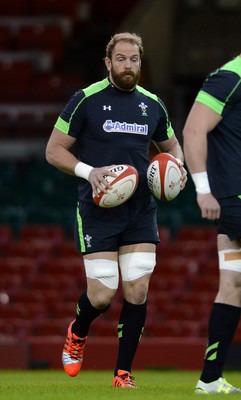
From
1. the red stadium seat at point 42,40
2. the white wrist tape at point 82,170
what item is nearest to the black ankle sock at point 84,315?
the white wrist tape at point 82,170

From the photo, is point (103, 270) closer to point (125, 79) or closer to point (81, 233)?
point (81, 233)

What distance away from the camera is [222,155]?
6516 mm

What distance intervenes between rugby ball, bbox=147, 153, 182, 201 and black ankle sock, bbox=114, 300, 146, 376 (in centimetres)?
67

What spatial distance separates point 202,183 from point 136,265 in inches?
51.5

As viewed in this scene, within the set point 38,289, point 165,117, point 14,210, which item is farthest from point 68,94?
point 165,117

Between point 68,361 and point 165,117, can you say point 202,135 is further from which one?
point 68,361

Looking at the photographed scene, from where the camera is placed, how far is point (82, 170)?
738 cm

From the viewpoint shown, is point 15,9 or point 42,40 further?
point 15,9

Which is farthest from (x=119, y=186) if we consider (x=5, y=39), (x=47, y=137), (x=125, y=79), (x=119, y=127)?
(x=5, y=39)

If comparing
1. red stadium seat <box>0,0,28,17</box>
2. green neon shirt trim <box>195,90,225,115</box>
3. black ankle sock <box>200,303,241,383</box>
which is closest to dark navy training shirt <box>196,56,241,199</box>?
green neon shirt trim <box>195,90,225,115</box>

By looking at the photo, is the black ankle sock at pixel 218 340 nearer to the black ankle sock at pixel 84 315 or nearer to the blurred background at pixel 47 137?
the black ankle sock at pixel 84 315

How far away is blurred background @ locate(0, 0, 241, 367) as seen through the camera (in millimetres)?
15211

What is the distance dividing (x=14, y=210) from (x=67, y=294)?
283cm

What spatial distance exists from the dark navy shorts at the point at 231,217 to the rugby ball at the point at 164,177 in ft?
2.89
